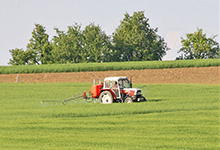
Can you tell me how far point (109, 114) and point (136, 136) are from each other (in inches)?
239

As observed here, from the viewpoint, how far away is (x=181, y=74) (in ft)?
156

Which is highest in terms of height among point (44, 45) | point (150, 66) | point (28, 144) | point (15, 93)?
point (44, 45)

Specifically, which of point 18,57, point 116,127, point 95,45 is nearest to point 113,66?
point 95,45

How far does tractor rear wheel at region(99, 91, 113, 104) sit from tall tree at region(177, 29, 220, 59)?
47.5 metres

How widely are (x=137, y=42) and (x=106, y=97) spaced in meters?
49.4

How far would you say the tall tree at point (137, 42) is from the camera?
243 feet

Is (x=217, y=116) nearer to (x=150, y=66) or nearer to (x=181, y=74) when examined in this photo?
(x=181, y=74)

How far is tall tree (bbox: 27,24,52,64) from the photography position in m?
76.7

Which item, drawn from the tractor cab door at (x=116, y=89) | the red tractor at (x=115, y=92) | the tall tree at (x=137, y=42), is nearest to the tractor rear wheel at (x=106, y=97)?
the red tractor at (x=115, y=92)

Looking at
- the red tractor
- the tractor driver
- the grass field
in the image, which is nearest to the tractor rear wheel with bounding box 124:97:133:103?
the red tractor

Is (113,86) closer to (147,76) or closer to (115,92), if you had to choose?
(115,92)

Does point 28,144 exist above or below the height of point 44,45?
below

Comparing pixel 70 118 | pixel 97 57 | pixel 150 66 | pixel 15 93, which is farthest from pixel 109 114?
pixel 97 57

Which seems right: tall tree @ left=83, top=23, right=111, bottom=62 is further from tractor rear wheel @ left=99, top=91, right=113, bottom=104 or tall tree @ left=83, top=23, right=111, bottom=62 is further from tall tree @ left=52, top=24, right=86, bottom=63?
tractor rear wheel @ left=99, top=91, right=113, bottom=104
